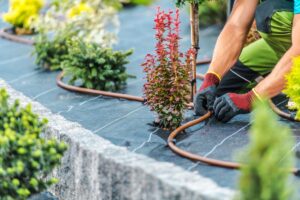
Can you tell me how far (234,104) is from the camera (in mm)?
5105

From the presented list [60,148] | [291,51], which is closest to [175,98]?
[291,51]

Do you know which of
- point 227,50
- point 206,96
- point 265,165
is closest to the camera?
point 265,165

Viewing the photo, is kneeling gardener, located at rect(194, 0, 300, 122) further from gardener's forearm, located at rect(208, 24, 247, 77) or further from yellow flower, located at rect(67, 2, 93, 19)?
yellow flower, located at rect(67, 2, 93, 19)

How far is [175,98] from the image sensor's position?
16.6 ft

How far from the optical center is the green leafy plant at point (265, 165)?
3107mm

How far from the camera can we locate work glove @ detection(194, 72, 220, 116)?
17.5 ft

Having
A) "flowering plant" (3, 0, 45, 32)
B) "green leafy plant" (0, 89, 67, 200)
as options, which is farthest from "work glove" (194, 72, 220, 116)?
"flowering plant" (3, 0, 45, 32)

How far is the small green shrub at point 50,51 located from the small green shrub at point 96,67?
0.70 metres

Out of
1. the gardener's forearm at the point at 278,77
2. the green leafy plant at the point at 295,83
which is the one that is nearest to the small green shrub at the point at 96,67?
the gardener's forearm at the point at 278,77

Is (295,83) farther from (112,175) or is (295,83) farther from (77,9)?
(77,9)

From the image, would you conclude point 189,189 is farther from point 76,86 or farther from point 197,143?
point 76,86

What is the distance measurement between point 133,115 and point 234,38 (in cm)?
88

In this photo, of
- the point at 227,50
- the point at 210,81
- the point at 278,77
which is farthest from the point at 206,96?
the point at 278,77

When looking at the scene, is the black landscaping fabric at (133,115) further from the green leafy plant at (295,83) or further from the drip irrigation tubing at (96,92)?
the green leafy plant at (295,83)
